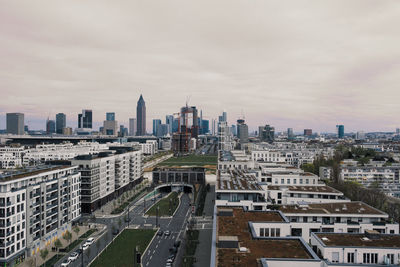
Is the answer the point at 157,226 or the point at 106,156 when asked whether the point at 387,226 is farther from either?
the point at 106,156

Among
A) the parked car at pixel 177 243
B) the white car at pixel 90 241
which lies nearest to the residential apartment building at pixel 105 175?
the white car at pixel 90 241

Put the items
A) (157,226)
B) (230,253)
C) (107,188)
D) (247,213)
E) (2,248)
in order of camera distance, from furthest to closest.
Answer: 1. (107,188)
2. (157,226)
3. (2,248)
4. (247,213)
5. (230,253)

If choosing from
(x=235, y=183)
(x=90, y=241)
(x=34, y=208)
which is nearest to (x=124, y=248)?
(x=90, y=241)

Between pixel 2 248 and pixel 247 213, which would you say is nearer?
pixel 247 213

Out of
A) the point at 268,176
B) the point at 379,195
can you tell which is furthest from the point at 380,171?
the point at 268,176

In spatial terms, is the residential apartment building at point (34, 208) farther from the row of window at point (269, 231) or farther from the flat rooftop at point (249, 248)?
the row of window at point (269, 231)

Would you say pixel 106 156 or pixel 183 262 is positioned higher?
pixel 106 156

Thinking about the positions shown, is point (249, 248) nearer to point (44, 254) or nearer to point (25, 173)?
point (44, 254)
